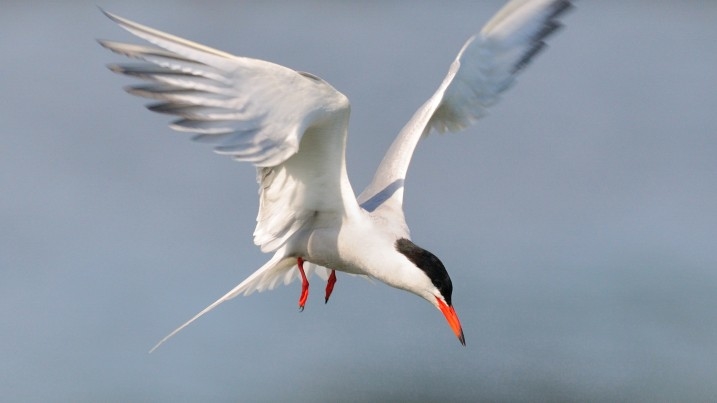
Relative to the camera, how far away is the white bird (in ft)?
10.6

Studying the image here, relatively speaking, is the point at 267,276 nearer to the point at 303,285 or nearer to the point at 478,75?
the point at 303,285

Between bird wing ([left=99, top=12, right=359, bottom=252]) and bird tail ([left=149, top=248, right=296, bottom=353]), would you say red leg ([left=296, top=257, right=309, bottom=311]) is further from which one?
bird wing ([left=99, top=12, right=359, bottom=252])

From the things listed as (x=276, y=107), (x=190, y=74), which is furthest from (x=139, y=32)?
(x=276, y=107)

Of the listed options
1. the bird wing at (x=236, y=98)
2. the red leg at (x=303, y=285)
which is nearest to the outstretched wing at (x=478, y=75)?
the red leg at (x=303, y=285)

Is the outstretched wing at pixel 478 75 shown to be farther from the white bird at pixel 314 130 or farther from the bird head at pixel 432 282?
the bird head at pixel 432 282

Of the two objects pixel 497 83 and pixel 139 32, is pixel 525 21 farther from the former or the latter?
pixel 139 32

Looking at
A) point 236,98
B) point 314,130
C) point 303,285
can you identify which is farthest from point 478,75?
point 236,98

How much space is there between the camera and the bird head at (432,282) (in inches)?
145

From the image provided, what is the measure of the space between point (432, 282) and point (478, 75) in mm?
1261

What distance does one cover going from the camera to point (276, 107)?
333 centimetres

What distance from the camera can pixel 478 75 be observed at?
4660mm

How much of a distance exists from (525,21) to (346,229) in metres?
1.23

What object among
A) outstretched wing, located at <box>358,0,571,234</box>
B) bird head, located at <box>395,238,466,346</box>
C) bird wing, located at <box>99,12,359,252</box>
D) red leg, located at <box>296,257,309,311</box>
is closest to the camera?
bird wing, located at <box>99,12,359,252</box>

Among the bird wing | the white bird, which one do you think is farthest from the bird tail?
the bird wing
